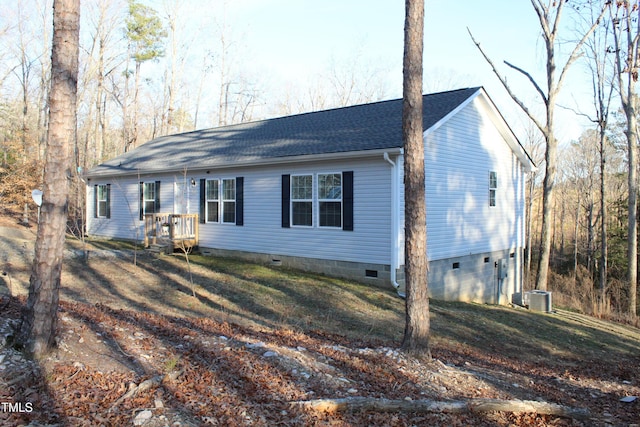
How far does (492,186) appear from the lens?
15859 mm

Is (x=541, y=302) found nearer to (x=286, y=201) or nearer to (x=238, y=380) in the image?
(x=286, y=201)

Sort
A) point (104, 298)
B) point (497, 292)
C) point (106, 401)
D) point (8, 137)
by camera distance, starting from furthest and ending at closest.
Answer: point (8, 137) < point (497, 292) < point (104, 298) < point (106, 401)

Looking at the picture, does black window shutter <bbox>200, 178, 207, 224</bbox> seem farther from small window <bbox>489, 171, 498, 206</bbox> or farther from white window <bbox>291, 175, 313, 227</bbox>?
small window <bbox>489, 171, 498, 206</bbox>

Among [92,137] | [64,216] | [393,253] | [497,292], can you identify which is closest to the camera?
[64,216]

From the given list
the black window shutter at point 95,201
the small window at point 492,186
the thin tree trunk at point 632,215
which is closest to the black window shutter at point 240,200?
the small window at point 492,186

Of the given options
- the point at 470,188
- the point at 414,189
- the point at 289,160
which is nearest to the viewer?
the point at 414,189

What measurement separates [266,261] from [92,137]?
101 feet

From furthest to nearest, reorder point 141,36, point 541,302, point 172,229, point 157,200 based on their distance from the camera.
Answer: point 141,36 < point 157,200 < point 172,229 < point 541,302

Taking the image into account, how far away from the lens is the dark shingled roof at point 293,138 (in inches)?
499

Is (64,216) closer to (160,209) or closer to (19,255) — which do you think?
(19,255)

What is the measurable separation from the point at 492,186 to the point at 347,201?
6137 mm

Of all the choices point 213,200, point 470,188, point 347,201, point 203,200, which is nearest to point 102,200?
point 203,200

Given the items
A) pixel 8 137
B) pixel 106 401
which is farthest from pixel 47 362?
pixel 8 137

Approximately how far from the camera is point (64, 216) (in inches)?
181
